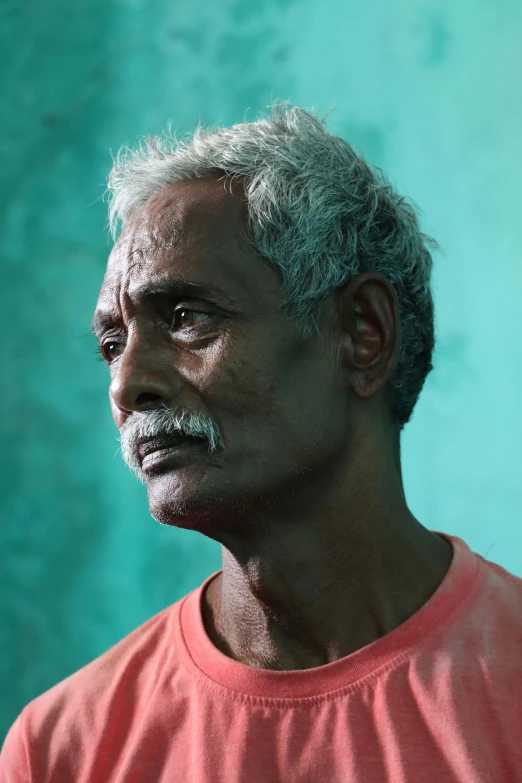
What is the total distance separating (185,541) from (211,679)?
714 millimetres

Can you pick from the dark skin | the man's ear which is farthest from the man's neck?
the man's ear

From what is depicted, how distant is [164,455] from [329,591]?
33 centimetres

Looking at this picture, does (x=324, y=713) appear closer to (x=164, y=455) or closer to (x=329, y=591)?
(x=329, y=591)

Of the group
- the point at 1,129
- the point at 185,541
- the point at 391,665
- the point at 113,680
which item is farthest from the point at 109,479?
the point at 391,665

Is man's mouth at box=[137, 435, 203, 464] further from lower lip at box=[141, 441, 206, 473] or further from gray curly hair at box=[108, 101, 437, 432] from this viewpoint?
gray curly hair at box=[108, 101, 437, 432]

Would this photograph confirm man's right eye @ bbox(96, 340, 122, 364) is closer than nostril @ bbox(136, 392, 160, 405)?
No

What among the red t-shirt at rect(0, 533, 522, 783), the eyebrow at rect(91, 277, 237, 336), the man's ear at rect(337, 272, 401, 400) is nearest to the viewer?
the red t-shirt at rect(0, 533, 522, 783)

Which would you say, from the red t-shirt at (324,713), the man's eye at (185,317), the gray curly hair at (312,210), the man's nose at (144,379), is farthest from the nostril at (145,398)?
the red t-shirt at (324,713)

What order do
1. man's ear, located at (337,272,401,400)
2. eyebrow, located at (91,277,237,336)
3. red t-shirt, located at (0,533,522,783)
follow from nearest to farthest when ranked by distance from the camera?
red t-shirt, located at (0,533,522,783) → eyebrow, located at (91,277,237,336) → man's ear, located at (337,272,401,400)

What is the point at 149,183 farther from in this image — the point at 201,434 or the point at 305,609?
the point at 305,609

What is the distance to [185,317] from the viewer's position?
1.55 metres

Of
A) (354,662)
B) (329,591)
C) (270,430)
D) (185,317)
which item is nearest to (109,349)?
(185,317)

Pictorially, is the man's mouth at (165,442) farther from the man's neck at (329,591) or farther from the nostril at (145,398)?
the man's neck at (329,591)

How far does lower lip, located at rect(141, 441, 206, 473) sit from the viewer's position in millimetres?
1494
